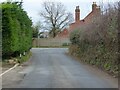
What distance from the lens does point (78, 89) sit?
1204 centimetres

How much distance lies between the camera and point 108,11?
767 inches

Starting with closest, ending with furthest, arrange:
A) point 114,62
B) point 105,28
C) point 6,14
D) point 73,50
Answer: point 114,62
point 105,28
point 6,14
point 73,50

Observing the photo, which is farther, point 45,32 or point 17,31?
point 45,32

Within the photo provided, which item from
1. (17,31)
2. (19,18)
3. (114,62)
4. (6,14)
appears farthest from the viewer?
(19,18)

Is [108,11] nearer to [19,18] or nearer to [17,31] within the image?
[17,31]

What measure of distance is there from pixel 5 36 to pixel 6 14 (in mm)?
1635

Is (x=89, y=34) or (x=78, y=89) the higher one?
(x=89, y=34)

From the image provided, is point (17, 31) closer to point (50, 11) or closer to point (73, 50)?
point (73, 50)

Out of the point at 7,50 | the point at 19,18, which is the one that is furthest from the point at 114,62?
the point at 19,18

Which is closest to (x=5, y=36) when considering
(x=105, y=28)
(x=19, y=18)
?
(x=19, y=18)

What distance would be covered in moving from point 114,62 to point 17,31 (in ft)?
39.4

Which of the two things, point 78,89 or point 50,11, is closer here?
point 78,89

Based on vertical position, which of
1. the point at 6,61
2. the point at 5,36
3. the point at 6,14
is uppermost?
the point at 6,14

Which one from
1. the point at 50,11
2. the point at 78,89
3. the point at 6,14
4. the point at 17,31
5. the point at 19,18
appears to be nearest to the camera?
the point at 78,89
